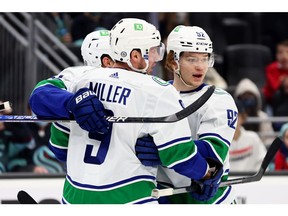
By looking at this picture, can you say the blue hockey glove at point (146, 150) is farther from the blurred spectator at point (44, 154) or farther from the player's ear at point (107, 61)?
the blurred spectator at point (44, 154)

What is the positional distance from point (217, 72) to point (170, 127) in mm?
5314

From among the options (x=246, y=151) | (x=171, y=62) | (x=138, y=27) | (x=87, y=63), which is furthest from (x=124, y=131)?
(x=246, y=151)

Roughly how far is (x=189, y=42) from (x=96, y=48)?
560 millimetres

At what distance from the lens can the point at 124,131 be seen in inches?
167

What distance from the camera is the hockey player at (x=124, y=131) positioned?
13.9 feet

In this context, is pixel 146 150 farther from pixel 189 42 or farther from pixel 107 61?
pixel 107 61

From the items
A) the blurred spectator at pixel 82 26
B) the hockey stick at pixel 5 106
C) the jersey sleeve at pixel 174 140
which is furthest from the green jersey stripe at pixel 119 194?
the blurred spectator at pixel 82 26

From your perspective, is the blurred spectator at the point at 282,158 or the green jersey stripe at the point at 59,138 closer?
the green jersey stripe at the point at 59,138

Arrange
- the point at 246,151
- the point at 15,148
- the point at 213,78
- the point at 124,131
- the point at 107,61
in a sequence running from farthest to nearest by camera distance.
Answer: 1. the point at 213,78
2. the point at 246,151
3. the point at 15,148
4. the point at 107,61
5. the point at 124,131

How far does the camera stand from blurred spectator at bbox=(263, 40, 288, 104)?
9273 millimetres

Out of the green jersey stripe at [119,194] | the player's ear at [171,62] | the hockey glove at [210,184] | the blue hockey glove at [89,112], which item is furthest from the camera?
the player's ear at [171,62]

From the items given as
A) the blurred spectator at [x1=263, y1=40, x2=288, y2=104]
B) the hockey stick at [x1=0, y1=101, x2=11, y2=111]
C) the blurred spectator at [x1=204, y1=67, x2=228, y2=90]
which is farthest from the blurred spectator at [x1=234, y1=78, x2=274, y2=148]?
the hockey stick at [x1=0, y1=101, x2=11, y2=111]

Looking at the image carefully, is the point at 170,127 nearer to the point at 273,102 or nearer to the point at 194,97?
the point at 194,97

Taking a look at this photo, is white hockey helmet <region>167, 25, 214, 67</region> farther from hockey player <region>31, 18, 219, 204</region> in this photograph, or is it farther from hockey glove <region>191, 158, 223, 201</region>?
hockey glove <region>191, 158, 223, 201</region>
